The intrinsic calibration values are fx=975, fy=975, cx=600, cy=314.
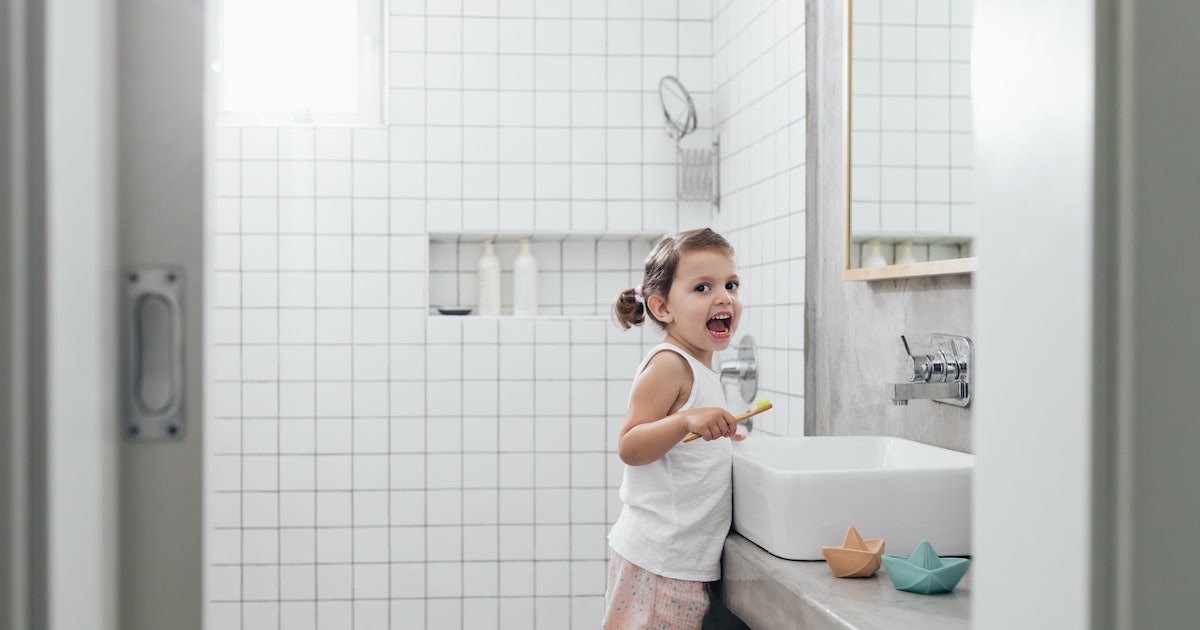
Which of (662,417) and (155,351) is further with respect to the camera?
(662,417)

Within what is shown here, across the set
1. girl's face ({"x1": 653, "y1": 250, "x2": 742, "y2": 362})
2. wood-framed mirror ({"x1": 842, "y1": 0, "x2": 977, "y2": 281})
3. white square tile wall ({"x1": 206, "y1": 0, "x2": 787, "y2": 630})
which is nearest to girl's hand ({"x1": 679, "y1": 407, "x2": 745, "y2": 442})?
girl's face ({"x1": 653, "y1": 250, "x2": 742, "y2": 362})

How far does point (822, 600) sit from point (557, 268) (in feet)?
6.63

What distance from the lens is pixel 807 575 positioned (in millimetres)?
1252

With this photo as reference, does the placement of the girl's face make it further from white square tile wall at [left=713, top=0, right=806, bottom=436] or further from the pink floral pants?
white square tile wall at [left=713, top=0, right=806, bottom=436]

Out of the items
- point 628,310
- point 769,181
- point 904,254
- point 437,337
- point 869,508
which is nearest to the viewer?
point 869,508

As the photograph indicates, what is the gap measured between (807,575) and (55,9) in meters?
1.03

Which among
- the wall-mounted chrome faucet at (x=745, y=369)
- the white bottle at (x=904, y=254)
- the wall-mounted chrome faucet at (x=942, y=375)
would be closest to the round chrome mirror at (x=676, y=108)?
the wall-mounted chrome faucet at (x=745, y=369)

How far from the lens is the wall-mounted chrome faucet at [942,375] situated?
4.97 feet

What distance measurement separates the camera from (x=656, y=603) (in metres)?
1.53

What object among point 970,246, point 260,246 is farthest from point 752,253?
point 260,246

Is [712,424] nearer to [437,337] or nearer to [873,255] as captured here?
[873,255]

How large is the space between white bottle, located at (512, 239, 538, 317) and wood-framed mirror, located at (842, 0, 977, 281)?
1.23 m

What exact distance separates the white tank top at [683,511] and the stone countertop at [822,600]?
0.06 metres

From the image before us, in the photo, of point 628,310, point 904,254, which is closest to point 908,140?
point 904,254
